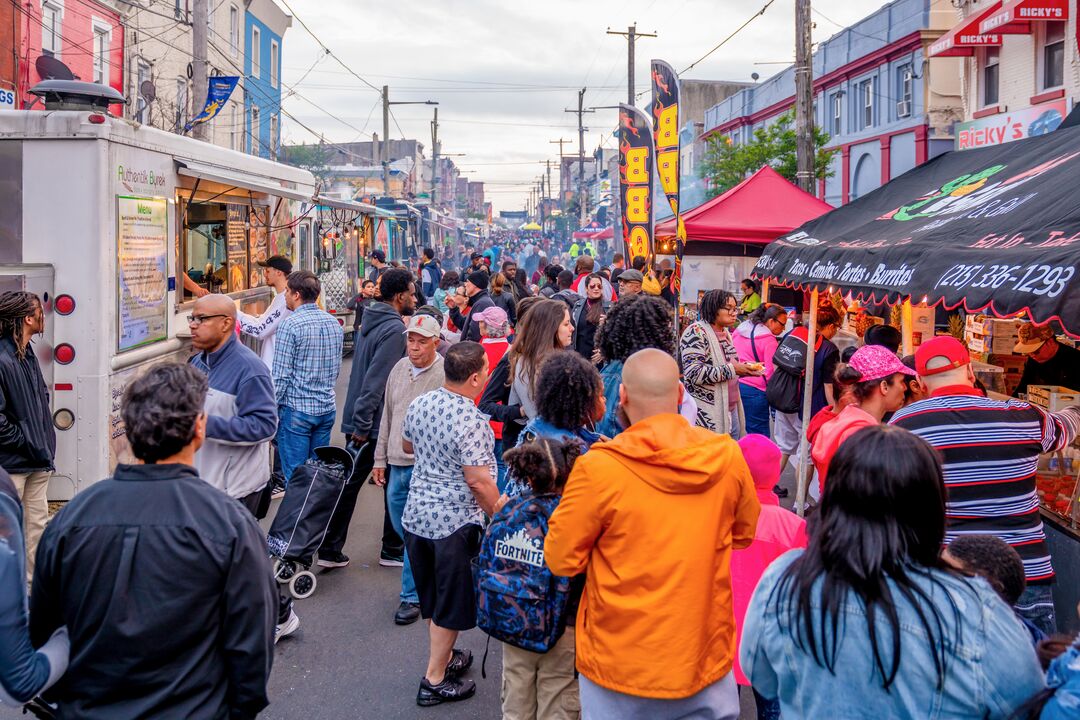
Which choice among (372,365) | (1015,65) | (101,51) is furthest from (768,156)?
(372,365)

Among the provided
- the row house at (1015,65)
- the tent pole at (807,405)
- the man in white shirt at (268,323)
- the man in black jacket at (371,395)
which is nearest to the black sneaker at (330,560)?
the man in black jacket at (371,395)

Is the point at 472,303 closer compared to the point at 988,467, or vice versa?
the point at 988,467

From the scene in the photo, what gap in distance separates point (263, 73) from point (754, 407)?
30.6m

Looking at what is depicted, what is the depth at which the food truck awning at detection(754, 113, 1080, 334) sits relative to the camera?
399 cm

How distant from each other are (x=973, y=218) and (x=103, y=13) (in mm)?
21788

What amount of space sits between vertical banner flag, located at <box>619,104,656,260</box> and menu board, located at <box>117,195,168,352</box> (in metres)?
6.17

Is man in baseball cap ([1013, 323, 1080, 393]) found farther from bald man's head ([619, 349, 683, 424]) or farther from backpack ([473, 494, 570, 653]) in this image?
backpack ([473, 494, 570, 653])

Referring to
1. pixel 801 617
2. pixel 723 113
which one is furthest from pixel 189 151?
pixel 723 113

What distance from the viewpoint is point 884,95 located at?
88.6 ft

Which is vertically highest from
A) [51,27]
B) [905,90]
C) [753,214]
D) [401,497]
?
[905,90]

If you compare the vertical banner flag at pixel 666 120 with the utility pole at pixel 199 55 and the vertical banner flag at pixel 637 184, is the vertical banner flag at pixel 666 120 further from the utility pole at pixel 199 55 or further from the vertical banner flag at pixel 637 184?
the utility pole at pixel 199 55

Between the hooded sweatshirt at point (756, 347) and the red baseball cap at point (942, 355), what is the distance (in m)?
4.38

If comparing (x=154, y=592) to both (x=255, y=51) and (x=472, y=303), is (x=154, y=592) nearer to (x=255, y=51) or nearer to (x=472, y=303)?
(x=472, y=303)

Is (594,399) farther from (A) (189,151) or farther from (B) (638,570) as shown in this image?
(A) (189,151)
